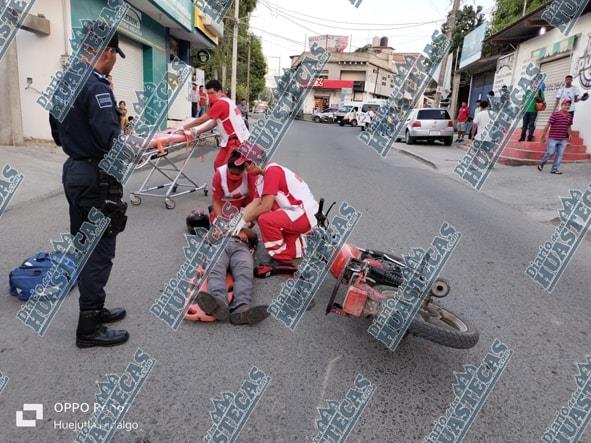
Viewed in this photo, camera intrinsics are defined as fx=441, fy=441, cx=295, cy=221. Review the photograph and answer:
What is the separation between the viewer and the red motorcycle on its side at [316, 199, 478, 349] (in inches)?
102

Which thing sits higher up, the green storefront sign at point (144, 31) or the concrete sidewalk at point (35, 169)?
the green storefront sign at point (144, 31)

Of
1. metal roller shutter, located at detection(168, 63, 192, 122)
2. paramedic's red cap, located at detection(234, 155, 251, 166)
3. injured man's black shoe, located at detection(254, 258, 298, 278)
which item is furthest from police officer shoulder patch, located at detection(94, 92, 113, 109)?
metal roller shutter, located at detection(168, 63, 192, 122)

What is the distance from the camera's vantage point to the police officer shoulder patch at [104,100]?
2.50 meters

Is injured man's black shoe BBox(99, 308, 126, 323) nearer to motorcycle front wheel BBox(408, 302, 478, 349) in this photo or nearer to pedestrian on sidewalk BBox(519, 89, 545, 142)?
motorcycle front wheel BBox(408, 302, 478, 349)

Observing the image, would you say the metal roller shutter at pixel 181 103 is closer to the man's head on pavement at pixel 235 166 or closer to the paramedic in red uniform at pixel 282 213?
the man's head on pavement at pixel 235 166

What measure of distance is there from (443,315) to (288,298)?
1.27 metres

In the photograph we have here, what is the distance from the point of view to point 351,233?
18.1 feet

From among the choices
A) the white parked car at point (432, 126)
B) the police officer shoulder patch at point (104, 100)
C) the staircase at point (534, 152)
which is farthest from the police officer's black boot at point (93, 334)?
the white parked car at point (432, 126)

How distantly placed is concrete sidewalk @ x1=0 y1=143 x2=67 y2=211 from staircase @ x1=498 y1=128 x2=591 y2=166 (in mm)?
10890

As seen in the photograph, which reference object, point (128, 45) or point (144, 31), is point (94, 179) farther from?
point (144, 31)

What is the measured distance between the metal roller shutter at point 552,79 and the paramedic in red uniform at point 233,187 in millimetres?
12899

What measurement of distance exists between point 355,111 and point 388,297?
3461cm

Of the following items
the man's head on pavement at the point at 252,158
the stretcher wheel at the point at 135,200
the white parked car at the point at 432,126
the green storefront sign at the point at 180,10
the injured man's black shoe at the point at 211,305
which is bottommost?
the stretcher wheel at the point at 135,200

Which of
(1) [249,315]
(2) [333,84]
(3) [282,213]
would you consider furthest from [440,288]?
(2) [333,84]
